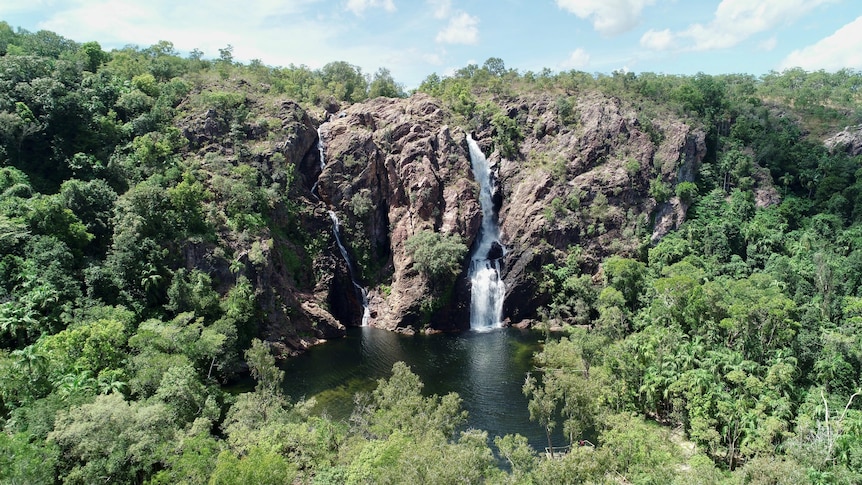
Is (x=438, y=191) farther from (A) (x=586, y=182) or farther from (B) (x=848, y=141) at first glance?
(B) (x=848, y=141)

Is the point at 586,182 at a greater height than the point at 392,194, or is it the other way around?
the point at 586,182

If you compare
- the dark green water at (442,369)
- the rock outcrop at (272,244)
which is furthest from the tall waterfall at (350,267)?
the dark green water at (442,369)

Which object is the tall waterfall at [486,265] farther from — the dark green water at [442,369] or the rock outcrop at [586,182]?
the dark green water at [442,369]

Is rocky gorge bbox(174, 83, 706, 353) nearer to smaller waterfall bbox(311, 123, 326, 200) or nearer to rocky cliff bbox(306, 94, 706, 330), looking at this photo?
rocky cliff bbox(306, 94, 706, 330)

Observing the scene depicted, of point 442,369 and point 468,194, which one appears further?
point 468,194

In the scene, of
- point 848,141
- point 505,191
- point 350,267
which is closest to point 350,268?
point 350,267
